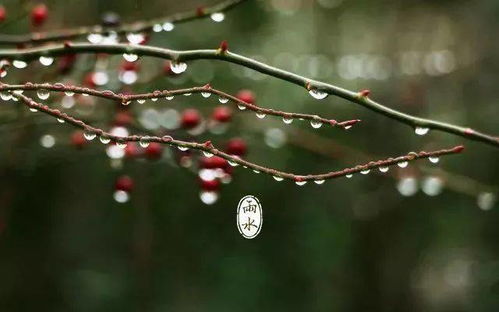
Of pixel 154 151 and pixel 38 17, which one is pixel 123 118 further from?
pixel 38 17

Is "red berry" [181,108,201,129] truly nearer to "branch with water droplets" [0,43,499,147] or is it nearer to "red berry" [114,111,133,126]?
"red berry" [114,111,133,126]

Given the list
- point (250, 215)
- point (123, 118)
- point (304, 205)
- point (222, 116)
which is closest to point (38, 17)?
point (123, 118)

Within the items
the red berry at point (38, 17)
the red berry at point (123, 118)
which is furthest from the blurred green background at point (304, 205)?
the red berry at point (123, 118)

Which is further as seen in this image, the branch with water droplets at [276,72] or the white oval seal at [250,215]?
the white oval seal at [250,215]

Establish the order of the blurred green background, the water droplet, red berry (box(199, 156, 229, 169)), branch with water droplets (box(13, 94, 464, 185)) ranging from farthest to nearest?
the blurred green background < red berry (box(199, 156, 229, 169)) < the water droplet < branch with water droplets (box(13, 94, 464, 185))

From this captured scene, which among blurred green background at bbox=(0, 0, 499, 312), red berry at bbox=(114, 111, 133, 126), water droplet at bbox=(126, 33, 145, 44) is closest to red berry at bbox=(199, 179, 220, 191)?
red berry at bbox=(114, 111, 133, 126)

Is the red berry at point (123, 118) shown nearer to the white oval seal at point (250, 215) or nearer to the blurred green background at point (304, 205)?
the white oval seal at point (250, 215)
